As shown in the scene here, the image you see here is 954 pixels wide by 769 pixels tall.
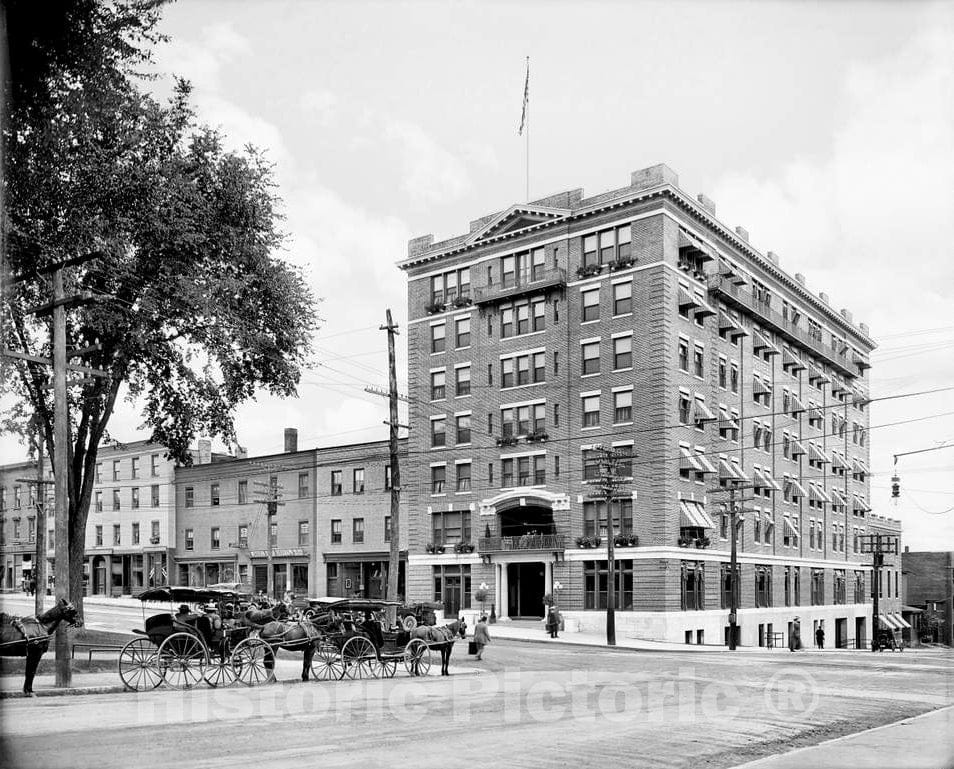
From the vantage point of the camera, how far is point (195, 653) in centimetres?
2027

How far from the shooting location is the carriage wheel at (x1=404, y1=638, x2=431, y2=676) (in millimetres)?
23344

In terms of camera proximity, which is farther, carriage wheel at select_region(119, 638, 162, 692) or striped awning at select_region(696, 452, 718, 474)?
striped awning at select_region(696, 452, 718, 474)

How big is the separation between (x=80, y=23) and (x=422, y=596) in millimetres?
50023

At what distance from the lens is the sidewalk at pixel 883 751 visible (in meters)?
11.9

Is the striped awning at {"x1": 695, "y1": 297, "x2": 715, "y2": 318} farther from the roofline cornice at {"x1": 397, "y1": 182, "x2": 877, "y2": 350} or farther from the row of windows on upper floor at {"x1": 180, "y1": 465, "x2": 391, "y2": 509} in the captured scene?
the row of windows on upper floor at {"x1": 180, "y1": 465, "x2": 391, "y2": 509}

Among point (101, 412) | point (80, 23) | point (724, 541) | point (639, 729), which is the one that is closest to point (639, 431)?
point (724, 541)

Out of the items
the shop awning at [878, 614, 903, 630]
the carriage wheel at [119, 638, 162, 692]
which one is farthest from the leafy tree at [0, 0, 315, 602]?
the shop awning at [878, 614, 903, 630]

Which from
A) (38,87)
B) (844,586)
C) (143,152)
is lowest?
(844,586)

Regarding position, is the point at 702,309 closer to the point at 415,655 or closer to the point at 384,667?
the point at 415,655

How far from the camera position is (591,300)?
54750 millimetres

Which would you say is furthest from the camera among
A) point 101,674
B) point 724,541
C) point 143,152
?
point 724,541

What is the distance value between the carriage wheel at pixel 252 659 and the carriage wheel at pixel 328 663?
43.9 inches

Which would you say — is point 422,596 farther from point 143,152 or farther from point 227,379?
point 143,152

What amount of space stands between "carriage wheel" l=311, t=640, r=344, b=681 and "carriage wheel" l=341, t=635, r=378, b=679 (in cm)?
17
